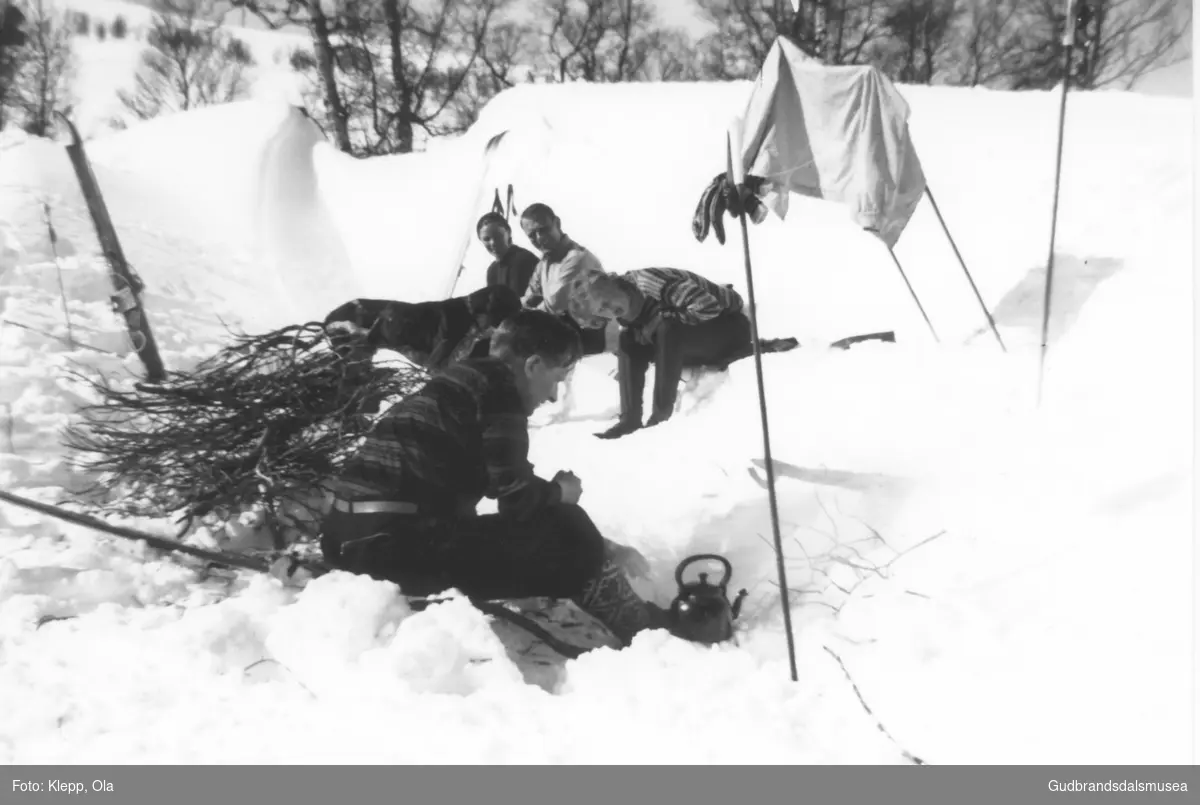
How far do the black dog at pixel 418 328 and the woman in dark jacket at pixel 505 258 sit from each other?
14.8 inches

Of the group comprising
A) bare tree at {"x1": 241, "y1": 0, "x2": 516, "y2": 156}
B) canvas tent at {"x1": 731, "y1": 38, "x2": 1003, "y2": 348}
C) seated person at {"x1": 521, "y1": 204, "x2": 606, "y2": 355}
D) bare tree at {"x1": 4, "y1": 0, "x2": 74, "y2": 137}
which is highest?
bare tree at {"x1": 241, "y1": 0, "x2": 516, "y2": 156}

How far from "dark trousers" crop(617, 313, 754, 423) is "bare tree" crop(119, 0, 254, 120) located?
160 cm

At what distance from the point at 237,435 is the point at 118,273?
1.09 meters

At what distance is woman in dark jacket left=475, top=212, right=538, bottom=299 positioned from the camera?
8.73 feet

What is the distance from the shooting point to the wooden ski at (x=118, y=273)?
2.09 metres

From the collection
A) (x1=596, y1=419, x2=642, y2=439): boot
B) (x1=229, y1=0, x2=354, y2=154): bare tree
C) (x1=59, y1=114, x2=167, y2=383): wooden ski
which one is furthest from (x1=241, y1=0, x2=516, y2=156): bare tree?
(x1=596, y1=419, x2=642, y2=439): boot

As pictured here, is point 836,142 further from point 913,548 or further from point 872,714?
point 872,714

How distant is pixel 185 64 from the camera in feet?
7.97

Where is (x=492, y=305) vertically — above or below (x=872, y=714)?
above

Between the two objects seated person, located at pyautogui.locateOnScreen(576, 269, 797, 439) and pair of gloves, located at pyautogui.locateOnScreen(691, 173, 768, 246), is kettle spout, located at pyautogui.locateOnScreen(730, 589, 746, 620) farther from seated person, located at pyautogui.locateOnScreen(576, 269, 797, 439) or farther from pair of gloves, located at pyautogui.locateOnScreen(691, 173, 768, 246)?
seated person, located at pyautogui.locateOnScreen(576, 269, 797, 439)

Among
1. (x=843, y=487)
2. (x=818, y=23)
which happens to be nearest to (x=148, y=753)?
(x=843, y=487)

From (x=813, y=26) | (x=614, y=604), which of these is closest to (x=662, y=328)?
(x=813, y=26)

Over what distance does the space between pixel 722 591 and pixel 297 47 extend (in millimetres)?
2313
